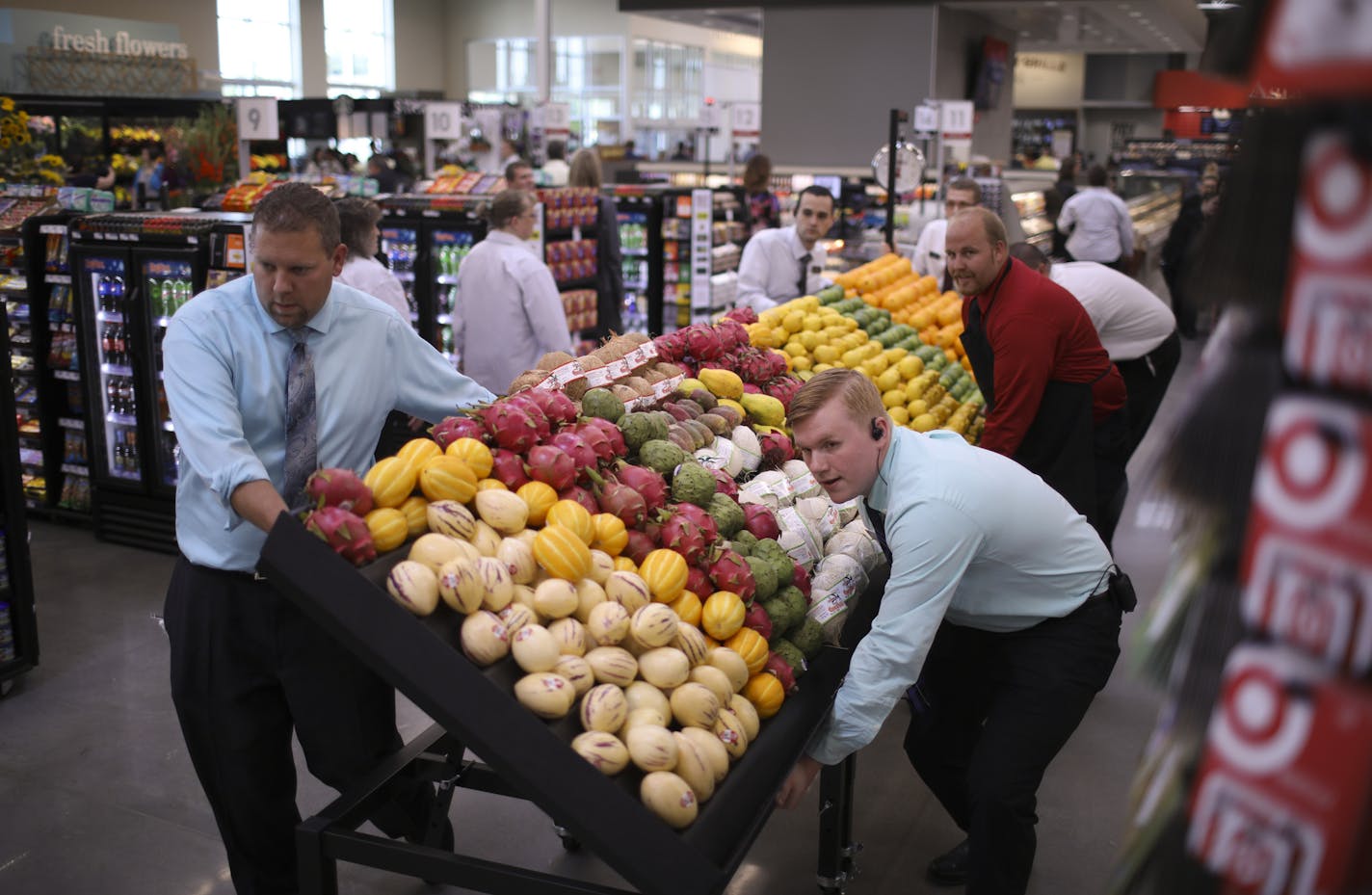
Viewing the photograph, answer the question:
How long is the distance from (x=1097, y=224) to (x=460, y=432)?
10.3m

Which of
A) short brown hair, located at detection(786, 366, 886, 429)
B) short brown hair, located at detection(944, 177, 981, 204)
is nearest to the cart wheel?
short brown hair, located at detection(786, 366, 886, 429)

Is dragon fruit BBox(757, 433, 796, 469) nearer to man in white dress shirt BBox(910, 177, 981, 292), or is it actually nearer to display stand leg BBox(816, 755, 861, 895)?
display stand leg BBox(816, 755, 861, 895)

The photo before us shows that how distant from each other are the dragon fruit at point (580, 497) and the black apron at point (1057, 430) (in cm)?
217

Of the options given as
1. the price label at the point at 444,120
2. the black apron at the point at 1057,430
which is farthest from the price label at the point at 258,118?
the black apron at the point at 1057,430

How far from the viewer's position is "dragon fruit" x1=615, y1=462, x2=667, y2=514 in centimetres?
254

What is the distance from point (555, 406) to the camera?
2578mm

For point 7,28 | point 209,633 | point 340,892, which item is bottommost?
point 340,892

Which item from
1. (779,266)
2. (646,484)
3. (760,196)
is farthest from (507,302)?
(760,196)

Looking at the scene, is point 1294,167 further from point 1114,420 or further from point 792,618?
point 1114,420

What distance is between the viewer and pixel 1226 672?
1.10m

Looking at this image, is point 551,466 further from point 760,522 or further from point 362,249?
point 362,249

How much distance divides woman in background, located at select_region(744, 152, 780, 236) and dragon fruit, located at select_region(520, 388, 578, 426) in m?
8.74

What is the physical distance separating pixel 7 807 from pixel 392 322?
2260 mm

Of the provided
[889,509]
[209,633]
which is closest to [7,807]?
[209,633]
